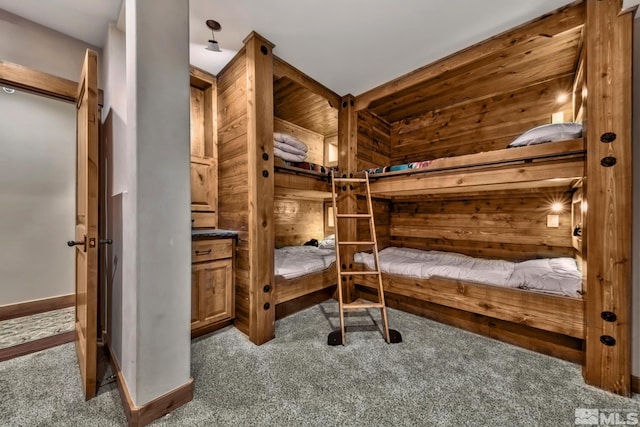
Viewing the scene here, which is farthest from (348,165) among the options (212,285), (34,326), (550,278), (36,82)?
(34,326)

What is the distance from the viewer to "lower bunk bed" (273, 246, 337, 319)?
2.38m

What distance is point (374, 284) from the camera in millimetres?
2852

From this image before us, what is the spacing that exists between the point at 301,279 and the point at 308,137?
8.87ft

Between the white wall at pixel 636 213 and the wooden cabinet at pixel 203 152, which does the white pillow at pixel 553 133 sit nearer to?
the white wall at pixel 636 213

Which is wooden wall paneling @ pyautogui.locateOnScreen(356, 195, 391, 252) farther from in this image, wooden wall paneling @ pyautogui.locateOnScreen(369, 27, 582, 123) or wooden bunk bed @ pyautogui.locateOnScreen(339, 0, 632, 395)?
wooden wall paneling @ pyautogui.locateOnScreen(369, 27, 582, 123)

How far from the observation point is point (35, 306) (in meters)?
2.61

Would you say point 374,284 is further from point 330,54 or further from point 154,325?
point 330,54

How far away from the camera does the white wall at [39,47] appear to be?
5.84 feet

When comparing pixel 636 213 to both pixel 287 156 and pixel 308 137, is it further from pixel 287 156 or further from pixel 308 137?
pixel 308 137

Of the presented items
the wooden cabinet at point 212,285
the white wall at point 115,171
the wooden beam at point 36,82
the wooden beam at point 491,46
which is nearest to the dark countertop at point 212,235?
the wooden cabinet at point 212,285

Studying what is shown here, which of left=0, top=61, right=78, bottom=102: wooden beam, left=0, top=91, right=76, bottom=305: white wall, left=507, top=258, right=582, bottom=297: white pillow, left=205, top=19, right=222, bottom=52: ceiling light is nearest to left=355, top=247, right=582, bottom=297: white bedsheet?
left=507, top=258, right=582, bottom=297: white pillow

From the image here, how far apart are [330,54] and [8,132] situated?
139 inches

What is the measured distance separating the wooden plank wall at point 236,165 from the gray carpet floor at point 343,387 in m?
0.51

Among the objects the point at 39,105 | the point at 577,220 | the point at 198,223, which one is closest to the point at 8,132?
the point at 39,105
